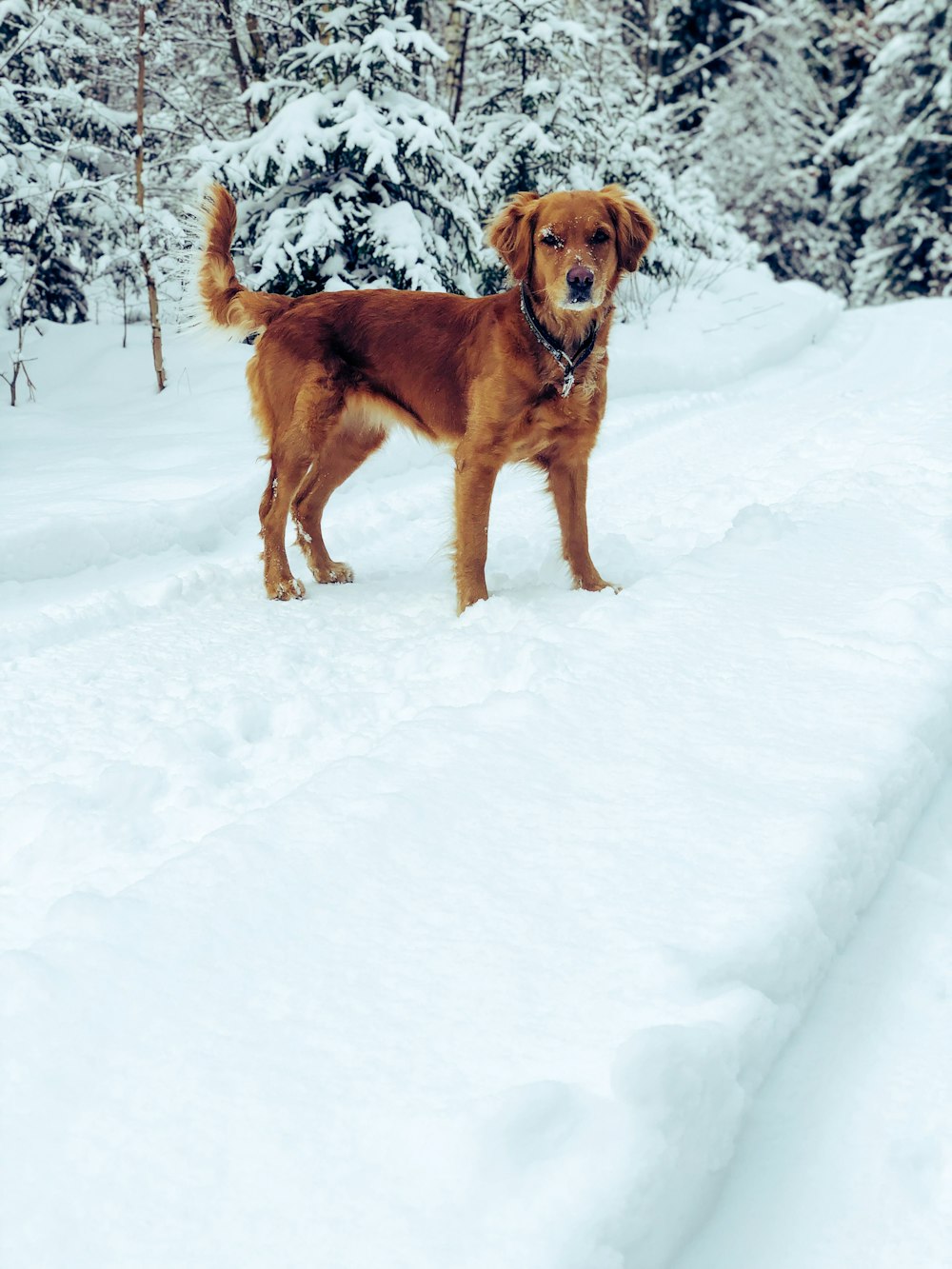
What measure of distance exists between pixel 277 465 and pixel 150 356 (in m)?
4.36

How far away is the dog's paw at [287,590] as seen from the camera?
11.5 feet

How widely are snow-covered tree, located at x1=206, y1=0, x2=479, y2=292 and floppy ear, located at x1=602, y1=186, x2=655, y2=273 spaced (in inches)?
128

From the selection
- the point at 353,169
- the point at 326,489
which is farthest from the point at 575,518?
the point at 353,169

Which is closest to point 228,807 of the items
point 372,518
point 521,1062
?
point 521,1062

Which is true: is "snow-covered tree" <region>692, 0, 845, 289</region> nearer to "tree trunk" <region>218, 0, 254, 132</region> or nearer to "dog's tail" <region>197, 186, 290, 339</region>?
"tree trunk" <region>218, 0, 254, 132</region>

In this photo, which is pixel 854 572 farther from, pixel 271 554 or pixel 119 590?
pixel 119 590

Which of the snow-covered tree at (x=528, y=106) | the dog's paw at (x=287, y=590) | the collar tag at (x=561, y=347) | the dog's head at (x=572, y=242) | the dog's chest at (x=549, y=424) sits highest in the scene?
the snow-covered tree at (x=528, y=106)

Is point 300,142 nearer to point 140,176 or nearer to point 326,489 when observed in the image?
point 140,176

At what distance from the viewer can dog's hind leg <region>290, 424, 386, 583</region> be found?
149 inches

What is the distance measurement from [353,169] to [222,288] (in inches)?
139

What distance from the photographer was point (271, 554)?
3.57 metres

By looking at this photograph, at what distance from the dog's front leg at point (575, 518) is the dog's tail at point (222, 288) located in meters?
1.19

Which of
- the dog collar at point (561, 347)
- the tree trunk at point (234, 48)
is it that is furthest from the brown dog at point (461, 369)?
the tree trunk at point (234, 48)

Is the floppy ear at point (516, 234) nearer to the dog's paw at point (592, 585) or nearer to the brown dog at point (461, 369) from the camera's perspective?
the brown dog at point (461, 369)
